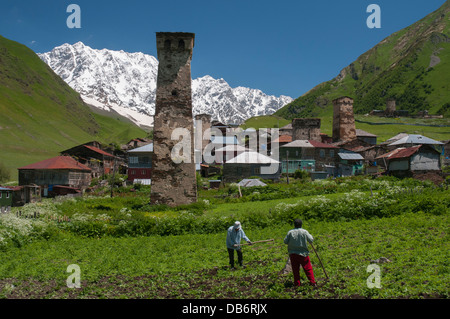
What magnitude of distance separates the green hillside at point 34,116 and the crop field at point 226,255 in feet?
205

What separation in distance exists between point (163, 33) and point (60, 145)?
319ft

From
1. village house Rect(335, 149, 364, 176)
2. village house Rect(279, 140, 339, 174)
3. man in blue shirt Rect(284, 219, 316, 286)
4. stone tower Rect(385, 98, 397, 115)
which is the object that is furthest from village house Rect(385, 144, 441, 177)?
stone tower Rect(385, 98, 397, 115)

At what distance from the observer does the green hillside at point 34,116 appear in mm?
93250

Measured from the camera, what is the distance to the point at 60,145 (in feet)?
364

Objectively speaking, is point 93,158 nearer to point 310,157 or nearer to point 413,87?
point 310,157

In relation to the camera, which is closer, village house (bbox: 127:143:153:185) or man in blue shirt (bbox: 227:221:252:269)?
man in blue shirt (bbox: 227:221:252:269)

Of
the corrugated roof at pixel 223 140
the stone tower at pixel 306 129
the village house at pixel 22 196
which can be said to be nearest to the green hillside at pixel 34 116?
the village house at pixel 22 196

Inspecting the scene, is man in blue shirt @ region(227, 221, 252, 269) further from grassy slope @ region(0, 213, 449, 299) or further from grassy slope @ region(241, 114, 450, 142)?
grassy slope @ region(241, 114, 450, 142)

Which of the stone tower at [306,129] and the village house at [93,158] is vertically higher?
the stone tower at [306,129]

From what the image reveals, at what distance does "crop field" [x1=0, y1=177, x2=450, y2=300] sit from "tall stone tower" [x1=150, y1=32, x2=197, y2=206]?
395 centimetres

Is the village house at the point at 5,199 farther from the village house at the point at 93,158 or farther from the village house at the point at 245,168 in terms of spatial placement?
the village house at the point at 93,158

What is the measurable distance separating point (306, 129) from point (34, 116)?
4016 inches

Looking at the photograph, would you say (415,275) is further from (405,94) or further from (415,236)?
(405,94)

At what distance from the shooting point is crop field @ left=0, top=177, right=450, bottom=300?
28.6 ft
